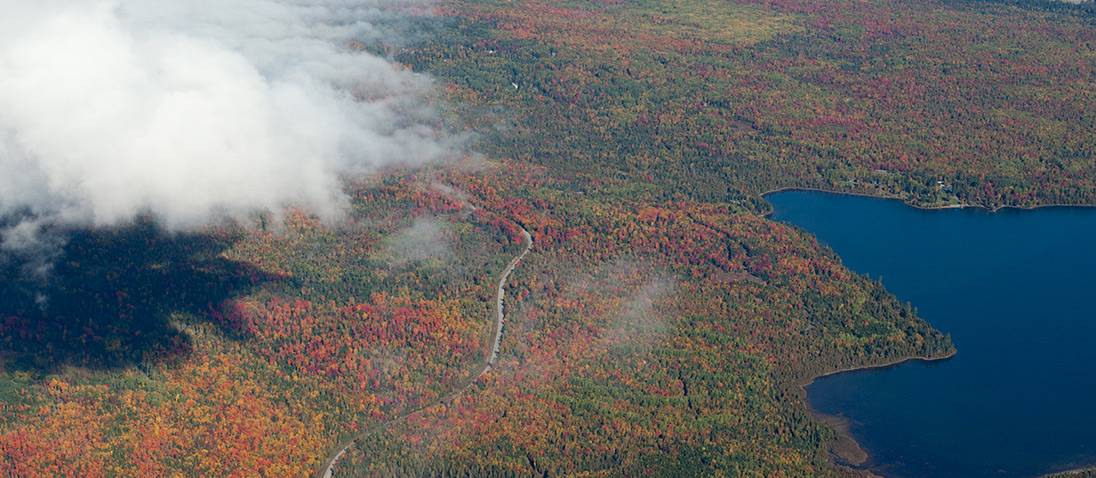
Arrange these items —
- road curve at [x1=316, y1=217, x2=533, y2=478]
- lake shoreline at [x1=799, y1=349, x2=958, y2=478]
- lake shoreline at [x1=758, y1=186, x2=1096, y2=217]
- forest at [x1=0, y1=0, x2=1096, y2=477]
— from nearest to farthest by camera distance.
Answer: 1. road curve at [x1=316, y1=217, x2=533, y2=478]
2. forest at [x1=0, y1=0, x2=1096, y2=477]
3. lake shoreline at [x1=799, y1=349, x2=958, y2=478]
4. lake shoreline at [x1=758, y1=186, x2=1096, y2=217]

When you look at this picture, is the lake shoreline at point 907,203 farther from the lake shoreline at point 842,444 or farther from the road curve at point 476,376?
the lake shoreline at point 842,444

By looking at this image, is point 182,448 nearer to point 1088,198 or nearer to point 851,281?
point 851,281

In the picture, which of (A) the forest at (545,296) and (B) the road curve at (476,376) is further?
(A) the forest at (545,296)

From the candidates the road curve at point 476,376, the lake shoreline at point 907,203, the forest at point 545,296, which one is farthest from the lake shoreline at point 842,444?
the lake shoreline at point 907,203

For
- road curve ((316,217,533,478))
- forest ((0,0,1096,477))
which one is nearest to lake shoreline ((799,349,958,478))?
forest ((0,0,1096,477))

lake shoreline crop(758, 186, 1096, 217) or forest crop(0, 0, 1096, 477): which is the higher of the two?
forest crop(0, 0, 1096, 477)

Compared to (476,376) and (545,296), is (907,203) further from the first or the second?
(476,376)

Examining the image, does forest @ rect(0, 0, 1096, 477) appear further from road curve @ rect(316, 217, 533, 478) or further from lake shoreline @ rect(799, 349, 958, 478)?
lake shoreline @ rect(799, 349, 958, 478)
